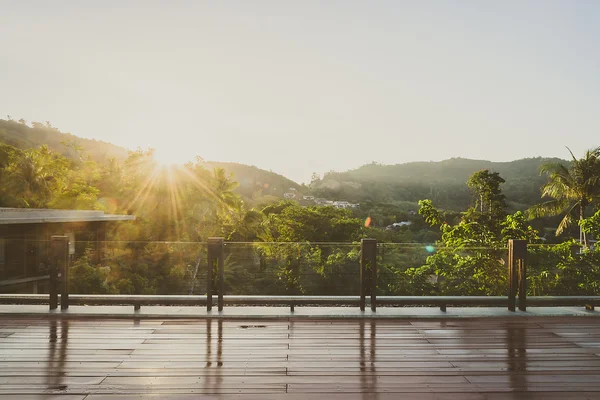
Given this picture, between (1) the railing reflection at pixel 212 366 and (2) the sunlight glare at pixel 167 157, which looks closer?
(1) the railing reflection at pixel 212 366

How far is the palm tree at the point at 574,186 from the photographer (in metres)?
18.8

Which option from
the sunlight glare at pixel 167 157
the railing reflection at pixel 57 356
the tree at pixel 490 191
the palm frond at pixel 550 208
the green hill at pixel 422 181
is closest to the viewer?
the railing reflection at pixel 57 356

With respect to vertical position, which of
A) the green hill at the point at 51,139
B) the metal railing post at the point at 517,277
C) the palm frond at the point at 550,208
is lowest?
the metal railing post at the point at 517,277

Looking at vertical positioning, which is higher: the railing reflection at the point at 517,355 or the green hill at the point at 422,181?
the green hill at the point at 422,181

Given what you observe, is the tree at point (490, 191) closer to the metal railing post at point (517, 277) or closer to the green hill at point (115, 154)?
the metal railing post at point (517, 277)

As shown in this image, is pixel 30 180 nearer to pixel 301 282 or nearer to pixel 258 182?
pixel 301 282

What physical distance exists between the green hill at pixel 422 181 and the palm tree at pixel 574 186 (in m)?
23.5

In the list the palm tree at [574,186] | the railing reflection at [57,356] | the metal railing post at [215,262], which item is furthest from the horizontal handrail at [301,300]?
the palm tree at [574,186]

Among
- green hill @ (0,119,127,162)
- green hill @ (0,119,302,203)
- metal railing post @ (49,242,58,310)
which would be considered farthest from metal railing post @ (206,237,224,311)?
green hill @ (0,119,127,162)

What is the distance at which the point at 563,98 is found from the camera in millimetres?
13062

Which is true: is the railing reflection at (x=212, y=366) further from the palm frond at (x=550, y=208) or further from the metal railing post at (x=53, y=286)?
A: the palm frond at (x=550, y=208)

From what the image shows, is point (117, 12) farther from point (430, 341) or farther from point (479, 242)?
point (479, 242)

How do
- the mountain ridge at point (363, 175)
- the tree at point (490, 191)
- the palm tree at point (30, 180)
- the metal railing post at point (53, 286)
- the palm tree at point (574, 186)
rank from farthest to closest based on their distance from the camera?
1. the mountain ridge at point (363, 175)
2. the palm tree at point (30, 180)
3. the palm tree at point (574, 186)
4. the tree at point (490, 191)
5. the metal railing post at point (53, 286)

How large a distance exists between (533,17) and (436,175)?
5773 centimetres
